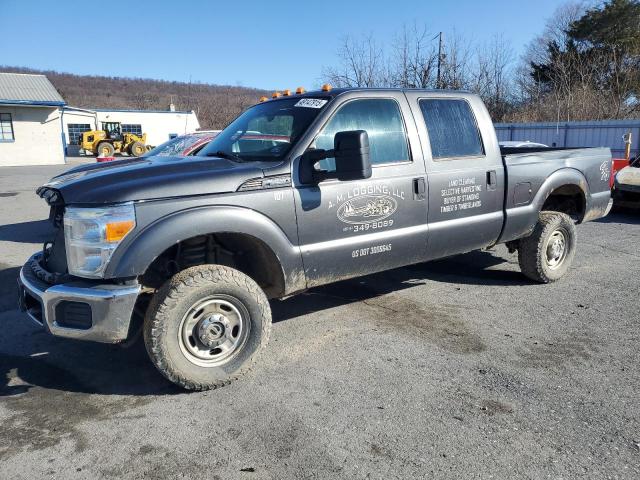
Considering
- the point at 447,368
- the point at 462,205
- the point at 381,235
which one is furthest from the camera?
the point at 462,205

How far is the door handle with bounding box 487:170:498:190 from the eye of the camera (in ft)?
16.0

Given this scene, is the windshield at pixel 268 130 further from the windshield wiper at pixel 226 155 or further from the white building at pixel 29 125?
the white building at pixel 29 125

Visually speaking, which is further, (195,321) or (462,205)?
(462,205)

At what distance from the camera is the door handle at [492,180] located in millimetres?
4879

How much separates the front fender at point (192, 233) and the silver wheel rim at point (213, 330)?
45cm

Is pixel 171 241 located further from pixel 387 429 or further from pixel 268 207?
pixel 387 429

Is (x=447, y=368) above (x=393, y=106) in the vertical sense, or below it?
below

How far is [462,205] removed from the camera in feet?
15.4

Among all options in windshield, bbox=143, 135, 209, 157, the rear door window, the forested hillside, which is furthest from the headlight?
the forested hillside

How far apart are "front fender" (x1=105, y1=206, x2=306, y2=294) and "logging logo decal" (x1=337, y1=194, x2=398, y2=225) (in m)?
0.50

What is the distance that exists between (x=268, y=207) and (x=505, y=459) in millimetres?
2107

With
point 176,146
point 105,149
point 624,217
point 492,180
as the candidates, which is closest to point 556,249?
point 492,180

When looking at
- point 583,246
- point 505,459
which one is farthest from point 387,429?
point 583,246

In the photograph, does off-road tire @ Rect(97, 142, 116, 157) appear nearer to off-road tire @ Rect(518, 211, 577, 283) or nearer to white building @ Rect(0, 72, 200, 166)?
white building @ Rect(0, 72, 200, 166)
